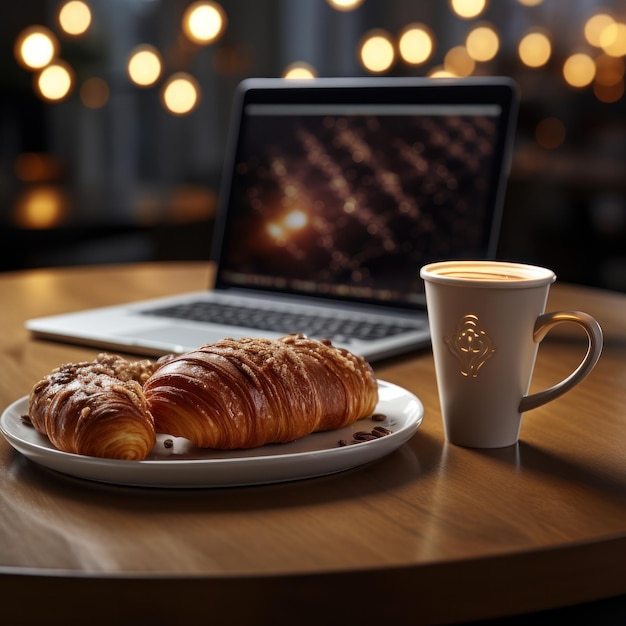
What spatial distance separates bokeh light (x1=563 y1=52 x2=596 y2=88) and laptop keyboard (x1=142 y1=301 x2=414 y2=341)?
17.8ft

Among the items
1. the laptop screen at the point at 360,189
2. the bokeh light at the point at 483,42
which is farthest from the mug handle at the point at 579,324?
the bokeh light at the point at 483,42

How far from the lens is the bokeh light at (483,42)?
598 centimetres

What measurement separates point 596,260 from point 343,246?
3872mm

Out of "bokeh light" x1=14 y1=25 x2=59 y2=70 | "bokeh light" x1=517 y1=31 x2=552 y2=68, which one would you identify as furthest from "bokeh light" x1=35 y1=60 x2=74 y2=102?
"bokeh light" x1=517 y1=31 x2=552 y2=68

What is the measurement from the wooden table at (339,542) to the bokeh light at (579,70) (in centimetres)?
581

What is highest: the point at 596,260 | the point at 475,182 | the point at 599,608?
the point at 475,182

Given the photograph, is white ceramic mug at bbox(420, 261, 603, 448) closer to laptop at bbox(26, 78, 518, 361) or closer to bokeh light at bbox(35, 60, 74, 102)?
laptop at bbox(26, 78, 518, 361)

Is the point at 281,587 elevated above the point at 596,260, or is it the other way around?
the point at 281,587

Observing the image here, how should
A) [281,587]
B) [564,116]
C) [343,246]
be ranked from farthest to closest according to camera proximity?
[564,116] < [343,246] < [281,587]

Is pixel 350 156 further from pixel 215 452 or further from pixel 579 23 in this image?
pixel 579 23

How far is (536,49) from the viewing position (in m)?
6.03

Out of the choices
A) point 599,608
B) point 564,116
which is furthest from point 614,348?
point 564,116

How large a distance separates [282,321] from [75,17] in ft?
10.4

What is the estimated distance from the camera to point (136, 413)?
0.60m
